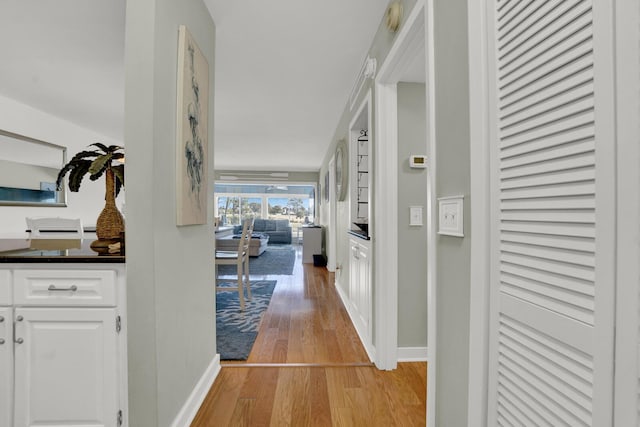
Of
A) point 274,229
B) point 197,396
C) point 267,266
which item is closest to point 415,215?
point 197,396

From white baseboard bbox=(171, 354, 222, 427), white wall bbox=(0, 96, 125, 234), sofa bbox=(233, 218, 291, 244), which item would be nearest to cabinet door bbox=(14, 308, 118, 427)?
white baseboard bbox=(171, 354, 222, 427)

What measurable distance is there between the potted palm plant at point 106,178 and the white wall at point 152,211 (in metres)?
0.28

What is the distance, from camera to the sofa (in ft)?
32.5

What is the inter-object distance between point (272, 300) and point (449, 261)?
287 cm

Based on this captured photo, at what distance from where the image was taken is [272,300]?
3.59m

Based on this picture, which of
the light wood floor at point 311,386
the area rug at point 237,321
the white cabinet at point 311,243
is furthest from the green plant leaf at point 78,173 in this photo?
the white cabinet at point 311,243

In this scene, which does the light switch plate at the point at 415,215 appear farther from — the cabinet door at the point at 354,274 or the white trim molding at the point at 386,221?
the cabinet door at the point at 354,274

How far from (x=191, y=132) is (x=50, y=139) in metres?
4.22

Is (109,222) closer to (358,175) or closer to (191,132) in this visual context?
(191,132)

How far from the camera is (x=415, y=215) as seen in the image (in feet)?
7.13

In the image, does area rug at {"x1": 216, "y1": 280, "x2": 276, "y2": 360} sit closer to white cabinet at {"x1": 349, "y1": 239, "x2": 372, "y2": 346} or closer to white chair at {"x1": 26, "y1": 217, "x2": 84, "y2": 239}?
white cabinet at {"x1": 349, "y1": 239, "x2": 372, "y2": 346}

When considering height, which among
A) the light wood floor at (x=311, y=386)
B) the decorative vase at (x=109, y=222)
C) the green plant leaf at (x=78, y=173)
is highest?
the green plant leaf at (x=78, y=173)

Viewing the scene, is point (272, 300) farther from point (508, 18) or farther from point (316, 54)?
point (508, 18)

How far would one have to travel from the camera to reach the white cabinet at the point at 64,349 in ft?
3.96
